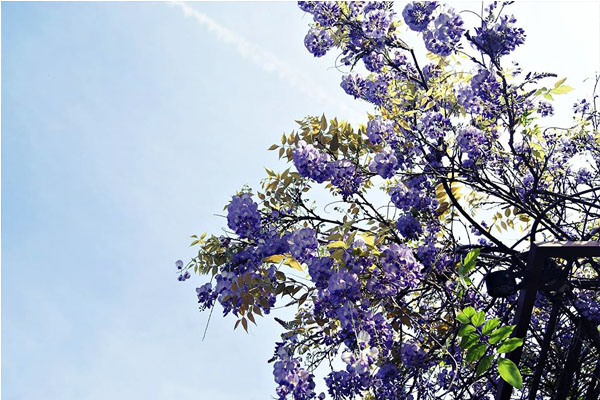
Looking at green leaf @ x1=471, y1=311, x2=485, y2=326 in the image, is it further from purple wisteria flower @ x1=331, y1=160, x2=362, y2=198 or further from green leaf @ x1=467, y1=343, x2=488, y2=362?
purple wisteria flower @ x1=331, y1=160, x2=362, y2=198

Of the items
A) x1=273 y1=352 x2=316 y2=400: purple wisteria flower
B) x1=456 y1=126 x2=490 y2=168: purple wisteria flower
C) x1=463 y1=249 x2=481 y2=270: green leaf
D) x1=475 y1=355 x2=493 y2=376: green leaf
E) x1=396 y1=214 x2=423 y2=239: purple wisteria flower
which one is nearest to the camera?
x1=475 y1=355 x2=493 y2=376: green leaf

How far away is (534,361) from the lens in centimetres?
270

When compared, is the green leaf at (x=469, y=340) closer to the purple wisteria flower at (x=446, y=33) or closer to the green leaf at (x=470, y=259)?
the green leaf at (x=470, y=259)

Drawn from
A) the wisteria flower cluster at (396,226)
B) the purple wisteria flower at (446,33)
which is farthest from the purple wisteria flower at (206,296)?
the purple wisteria flower at (446,33)

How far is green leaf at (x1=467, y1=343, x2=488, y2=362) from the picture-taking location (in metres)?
1.62

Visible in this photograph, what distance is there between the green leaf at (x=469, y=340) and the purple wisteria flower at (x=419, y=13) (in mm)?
1621

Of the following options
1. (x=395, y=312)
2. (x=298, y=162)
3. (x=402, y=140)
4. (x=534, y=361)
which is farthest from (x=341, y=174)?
(x=534, y=361)

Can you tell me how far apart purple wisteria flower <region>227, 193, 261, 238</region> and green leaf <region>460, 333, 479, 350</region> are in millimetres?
998

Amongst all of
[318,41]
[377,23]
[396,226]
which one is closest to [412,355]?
[396,226]

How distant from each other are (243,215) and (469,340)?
1.04 m

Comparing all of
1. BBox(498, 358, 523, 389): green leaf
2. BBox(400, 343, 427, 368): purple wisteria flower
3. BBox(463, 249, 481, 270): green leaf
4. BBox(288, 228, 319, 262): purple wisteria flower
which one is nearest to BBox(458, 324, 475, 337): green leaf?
BBox(498, 358, 523, 389): green leaf

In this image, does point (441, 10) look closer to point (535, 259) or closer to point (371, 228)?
point (371, 228)

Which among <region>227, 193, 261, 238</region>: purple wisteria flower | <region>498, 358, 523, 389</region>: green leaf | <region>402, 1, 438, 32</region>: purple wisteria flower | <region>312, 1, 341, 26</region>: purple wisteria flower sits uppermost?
<region>312, 1, 341, 26</region>: purple wisteria flower

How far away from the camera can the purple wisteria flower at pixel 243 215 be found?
229 centimetres
